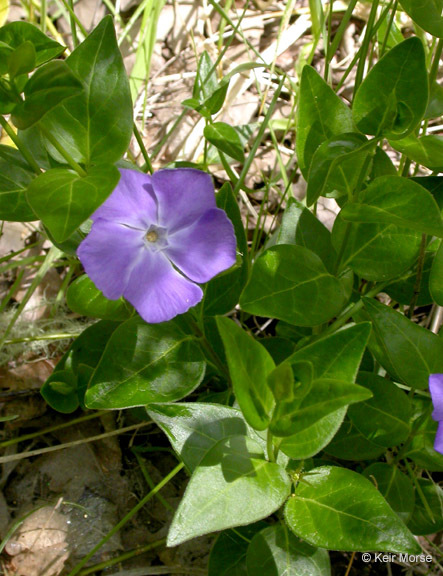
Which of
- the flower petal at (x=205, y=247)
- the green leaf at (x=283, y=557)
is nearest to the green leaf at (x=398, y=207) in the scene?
the flower petal at (x=205, y=247)

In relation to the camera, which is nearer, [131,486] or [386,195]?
[386,195]

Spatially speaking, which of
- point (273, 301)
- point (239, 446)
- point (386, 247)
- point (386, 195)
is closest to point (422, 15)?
point (386, 195)

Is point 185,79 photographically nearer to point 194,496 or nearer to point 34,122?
point 34,122

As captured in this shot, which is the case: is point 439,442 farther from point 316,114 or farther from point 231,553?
point 316,114

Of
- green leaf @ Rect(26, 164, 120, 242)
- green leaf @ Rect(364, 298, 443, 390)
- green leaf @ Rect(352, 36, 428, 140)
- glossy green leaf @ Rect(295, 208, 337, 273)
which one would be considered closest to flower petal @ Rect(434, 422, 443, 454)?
green leaf @ Rect(364, 298, 443, 390)


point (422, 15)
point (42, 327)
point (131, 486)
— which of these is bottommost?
point (131, 486)

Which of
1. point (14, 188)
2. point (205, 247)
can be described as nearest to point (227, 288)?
point (205, 247)

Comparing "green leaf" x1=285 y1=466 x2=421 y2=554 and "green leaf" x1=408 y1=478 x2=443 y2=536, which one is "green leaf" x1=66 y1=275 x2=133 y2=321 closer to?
"green leaf" x1=285 y1=466 x2=421 y2=554
